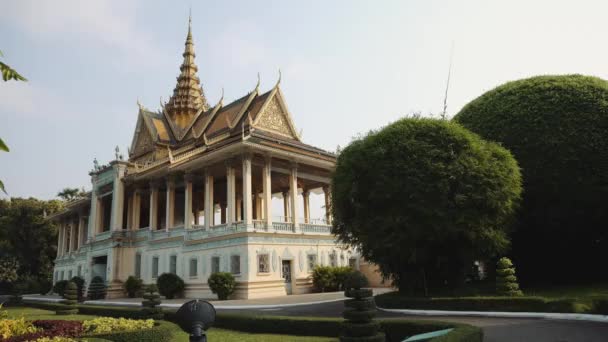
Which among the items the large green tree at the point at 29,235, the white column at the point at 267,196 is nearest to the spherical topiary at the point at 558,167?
the white column at the point at 267,196

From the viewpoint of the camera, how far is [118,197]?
108ft

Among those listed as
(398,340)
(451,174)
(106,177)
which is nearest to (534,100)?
(451,174)

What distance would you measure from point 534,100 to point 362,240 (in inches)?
330

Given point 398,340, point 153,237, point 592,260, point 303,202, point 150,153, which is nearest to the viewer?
point 398,340

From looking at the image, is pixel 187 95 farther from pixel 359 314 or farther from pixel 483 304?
pixel 359 314

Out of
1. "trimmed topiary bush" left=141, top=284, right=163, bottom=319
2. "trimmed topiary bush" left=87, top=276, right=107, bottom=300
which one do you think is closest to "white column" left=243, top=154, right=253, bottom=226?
"trimmed topiary bush" left=141, top=284, right=163, bottom=319

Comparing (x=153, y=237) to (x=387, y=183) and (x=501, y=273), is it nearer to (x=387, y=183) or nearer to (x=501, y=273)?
(x=387, y=183)

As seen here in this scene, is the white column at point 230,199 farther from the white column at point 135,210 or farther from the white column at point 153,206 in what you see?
the white column at point 135,210

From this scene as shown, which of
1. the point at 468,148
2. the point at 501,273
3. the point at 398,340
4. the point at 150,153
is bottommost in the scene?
the point at 398,340

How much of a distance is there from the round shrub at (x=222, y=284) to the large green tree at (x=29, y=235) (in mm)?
35628

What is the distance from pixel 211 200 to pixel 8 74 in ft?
79.1

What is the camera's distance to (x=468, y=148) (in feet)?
49.7

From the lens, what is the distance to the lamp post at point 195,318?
3908 millimetres

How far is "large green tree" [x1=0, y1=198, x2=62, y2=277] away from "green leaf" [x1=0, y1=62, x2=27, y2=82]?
5244 cm
